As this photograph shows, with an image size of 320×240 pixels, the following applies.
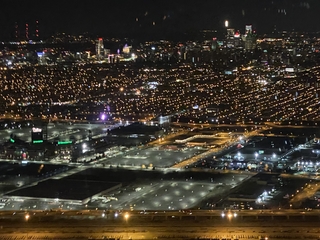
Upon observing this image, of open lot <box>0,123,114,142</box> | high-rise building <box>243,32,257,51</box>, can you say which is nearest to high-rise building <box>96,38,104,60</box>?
high-rise building <box>243,32,257,51</box>

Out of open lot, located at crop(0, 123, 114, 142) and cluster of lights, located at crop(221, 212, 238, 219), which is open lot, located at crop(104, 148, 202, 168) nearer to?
open lot, located at crop(0, 123, 114, 142)

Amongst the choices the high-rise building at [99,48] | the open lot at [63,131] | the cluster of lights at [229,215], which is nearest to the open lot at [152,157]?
the open lot at [63,131]

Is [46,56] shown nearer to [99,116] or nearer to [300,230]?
[99,116]

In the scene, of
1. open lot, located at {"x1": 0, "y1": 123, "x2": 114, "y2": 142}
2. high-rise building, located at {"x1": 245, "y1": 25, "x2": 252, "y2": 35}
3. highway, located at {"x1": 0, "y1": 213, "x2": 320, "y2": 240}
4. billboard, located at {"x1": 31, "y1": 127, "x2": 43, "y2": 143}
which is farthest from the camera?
high-rise building, located at {"x1": 245, "y1": 25, "x2": 252, "y2": 35}

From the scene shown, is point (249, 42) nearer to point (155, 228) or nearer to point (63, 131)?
point (63, 131)

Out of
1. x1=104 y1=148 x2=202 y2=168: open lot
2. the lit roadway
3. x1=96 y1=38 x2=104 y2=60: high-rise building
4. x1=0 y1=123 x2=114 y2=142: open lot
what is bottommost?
x1=104 y1=148 x2=202 y2=168: open lot

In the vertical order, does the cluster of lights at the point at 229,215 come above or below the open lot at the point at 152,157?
above

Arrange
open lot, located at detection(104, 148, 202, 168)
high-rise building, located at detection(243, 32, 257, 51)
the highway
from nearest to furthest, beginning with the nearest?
the highway → open lot, located at detection(104, 148, 202, 168) → high-rise building, located at detection(243, 32, 257, 51)

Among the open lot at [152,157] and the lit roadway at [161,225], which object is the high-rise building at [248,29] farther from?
the lit roadway at [161,225]

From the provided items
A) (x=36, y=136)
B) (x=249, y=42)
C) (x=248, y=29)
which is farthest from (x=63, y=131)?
(x=249, y=42)
